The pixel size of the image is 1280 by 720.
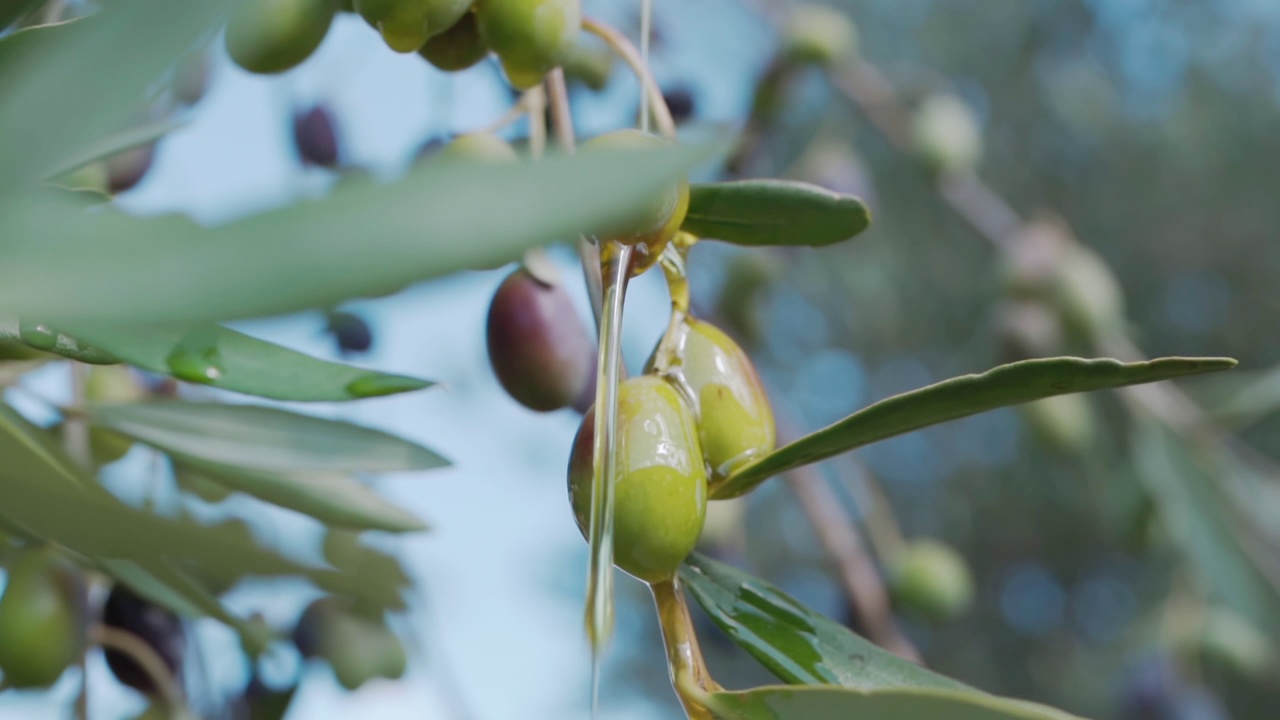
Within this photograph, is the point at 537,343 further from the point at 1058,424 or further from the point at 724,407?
the point at 1058,424

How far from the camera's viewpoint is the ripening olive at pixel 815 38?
1.24 meters

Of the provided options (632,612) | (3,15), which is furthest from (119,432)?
(632,612)

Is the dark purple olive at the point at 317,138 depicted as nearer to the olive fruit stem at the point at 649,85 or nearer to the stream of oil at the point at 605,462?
the olive fruit stem at the point at 649,85

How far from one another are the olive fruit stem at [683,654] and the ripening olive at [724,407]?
0.04 metres

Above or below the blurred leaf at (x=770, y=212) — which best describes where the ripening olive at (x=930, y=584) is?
below

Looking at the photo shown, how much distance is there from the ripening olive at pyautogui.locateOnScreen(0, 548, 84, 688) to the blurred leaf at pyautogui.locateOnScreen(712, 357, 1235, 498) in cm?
29

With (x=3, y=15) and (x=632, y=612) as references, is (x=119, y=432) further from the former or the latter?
(x=632, y=612)

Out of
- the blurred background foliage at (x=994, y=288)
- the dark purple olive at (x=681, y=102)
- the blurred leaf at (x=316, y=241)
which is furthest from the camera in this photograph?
the blurred background foliage at (x=994, y=288)

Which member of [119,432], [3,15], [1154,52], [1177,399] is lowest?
[119,432]

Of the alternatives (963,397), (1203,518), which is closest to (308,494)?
(963,397)

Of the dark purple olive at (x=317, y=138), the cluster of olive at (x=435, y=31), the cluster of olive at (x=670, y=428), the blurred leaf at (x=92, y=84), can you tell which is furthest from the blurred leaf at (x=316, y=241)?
the dark purple olive at (x=317, y=138)

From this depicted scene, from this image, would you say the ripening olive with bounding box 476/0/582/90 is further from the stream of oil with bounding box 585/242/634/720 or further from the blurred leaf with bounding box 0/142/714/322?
the blurred leaf with bounding box 0/142/714/322

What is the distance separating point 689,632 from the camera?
329mm

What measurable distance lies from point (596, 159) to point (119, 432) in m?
0.37
